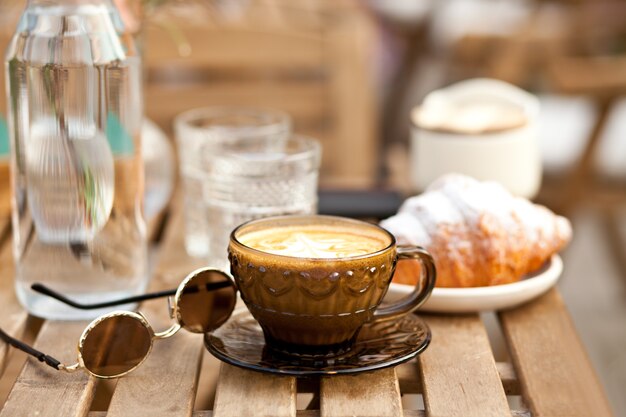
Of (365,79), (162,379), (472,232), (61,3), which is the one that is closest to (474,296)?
(472,232)

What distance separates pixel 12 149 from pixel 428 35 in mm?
2608

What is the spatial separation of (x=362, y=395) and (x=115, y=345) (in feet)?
0.58

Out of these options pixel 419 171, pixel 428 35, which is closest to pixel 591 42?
pixel 428 35

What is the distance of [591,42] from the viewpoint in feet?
9.18

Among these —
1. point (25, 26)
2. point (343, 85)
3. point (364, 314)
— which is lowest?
point (343, 85)

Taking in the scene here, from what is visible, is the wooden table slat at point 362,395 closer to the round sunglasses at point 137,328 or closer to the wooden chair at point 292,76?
the round sunglasses at point 137,328

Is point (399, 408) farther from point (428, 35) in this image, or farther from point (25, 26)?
point (428, 35)

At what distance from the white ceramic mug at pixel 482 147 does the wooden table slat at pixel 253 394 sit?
465 mm

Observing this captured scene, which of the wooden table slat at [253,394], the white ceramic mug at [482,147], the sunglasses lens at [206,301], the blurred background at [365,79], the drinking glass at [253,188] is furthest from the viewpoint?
the blurred background at [365,79]

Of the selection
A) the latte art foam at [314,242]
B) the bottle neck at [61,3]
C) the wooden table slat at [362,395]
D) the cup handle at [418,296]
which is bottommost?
the wooden table slat at [362,395]

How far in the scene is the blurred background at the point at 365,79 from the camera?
76.8 inches

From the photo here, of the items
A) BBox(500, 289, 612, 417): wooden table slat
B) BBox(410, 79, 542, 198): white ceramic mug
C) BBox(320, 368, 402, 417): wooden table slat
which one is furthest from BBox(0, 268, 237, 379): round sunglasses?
BBox(410, 79, 542, 198): white ceramic mug

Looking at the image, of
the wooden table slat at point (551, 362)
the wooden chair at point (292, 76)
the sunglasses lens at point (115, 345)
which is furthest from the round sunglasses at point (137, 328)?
the wooden chair at point (292, 76)

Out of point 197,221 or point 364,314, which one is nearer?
point 364,314
